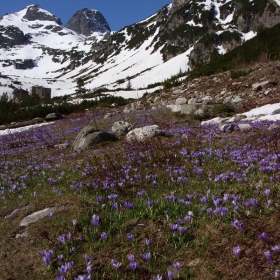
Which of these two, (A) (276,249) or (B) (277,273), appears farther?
(A) (276,249)

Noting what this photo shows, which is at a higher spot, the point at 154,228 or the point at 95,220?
the point at 95,220

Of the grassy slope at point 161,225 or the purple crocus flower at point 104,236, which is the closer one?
the grassy slope at point 161,225

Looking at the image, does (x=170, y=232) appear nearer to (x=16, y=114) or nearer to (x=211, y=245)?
(x=211, y=245)

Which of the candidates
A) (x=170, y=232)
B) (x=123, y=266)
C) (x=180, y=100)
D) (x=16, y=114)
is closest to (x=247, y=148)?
(x=170, y=232)

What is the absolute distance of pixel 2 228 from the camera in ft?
12.2

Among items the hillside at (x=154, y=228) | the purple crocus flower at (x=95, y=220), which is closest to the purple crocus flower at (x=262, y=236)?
the hillside at (x=154, y=228)

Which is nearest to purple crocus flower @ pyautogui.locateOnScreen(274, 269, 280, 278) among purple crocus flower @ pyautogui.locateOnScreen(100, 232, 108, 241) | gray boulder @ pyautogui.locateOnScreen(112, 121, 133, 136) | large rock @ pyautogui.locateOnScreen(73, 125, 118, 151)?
purple crocus flower @ pyautogui.locateOnScreen(100, 232, 108, 241)

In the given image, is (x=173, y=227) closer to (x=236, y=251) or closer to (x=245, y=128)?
(x=236, y=251)

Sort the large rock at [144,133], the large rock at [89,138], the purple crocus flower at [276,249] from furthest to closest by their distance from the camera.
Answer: the large rock at [89,138]
the large rock at [144,133]
the purple crocus flower at [276,249]

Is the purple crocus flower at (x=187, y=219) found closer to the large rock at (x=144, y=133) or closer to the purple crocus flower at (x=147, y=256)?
the purple crocus flower at (x=147, y=256)

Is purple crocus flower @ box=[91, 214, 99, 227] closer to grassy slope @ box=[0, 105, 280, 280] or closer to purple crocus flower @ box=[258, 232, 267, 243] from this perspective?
grassy slope @ box=[0, 105, 280, 280]

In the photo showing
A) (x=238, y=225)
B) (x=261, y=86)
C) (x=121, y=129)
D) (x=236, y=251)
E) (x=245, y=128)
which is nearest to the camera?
(x=236, y=251)

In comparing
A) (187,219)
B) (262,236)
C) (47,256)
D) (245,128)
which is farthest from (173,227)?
(245,128)

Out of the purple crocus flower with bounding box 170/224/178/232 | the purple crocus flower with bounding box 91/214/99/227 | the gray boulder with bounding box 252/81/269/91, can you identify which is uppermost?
the gray boulder with bounding box 252/81/269/91
